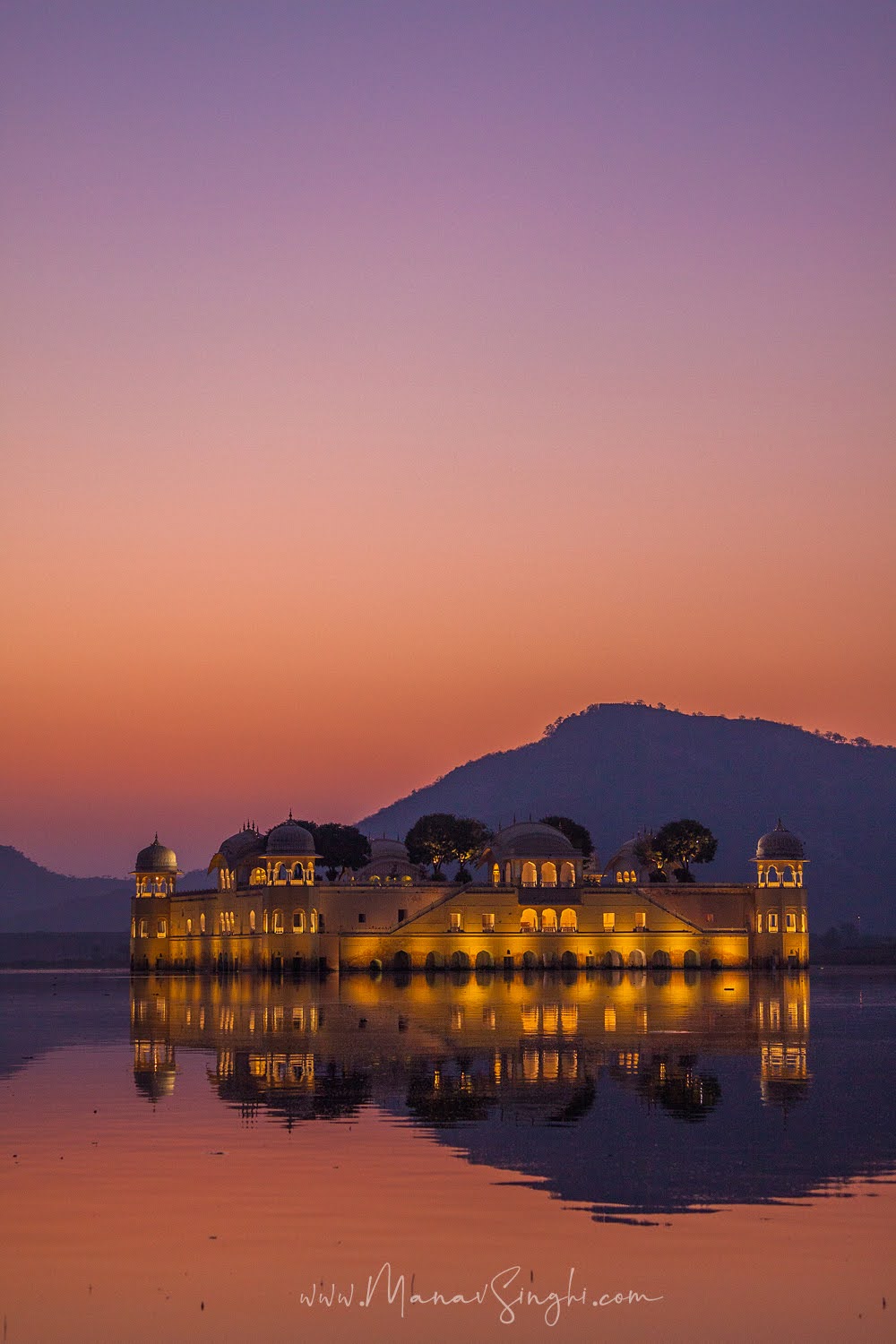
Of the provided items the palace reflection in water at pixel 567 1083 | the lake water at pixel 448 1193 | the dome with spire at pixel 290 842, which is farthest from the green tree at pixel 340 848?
the lake water at pixel 448 1193

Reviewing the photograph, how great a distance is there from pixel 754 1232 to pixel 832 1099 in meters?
13.3

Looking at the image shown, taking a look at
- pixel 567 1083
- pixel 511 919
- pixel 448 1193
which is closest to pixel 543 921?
pixel 511 919

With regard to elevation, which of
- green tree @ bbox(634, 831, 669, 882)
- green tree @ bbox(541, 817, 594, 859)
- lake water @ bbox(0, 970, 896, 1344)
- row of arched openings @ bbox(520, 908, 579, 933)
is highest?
green tree @ bbox(541, 817, 594, 859)

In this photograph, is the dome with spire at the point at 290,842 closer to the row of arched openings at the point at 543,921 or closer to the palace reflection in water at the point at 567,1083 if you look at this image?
the row of arched openings at the point at 543,921

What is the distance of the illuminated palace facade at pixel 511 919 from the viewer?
134 meters

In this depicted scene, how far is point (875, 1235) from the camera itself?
1861 centimetres

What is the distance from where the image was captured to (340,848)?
162 m

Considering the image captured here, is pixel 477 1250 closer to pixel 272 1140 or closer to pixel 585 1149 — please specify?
pixel 585 1149

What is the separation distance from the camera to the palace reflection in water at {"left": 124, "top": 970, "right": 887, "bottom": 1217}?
2302cm

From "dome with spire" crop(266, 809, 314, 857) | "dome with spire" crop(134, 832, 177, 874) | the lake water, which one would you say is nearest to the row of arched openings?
"dome with spire" crop(266, 809, 314, 857)

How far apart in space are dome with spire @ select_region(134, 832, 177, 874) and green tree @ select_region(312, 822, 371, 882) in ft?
43.2

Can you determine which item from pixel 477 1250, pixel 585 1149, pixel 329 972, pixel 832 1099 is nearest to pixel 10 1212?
pixel 477 1250

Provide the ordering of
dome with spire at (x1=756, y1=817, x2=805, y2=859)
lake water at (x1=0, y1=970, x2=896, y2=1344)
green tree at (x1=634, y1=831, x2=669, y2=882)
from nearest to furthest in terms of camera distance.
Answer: lake water at (x1=0, y1=970, x2=896, y2=1344), dome with spire at (x1=756, y1=817, x2=805, y2=859), green tree at (x1=634, y1=831, x2=669, y2=882)

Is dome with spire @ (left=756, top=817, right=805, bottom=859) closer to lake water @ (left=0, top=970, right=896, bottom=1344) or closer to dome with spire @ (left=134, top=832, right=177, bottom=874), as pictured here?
dome with spire @ (left=134, top=832, right=177, bottom=874)
